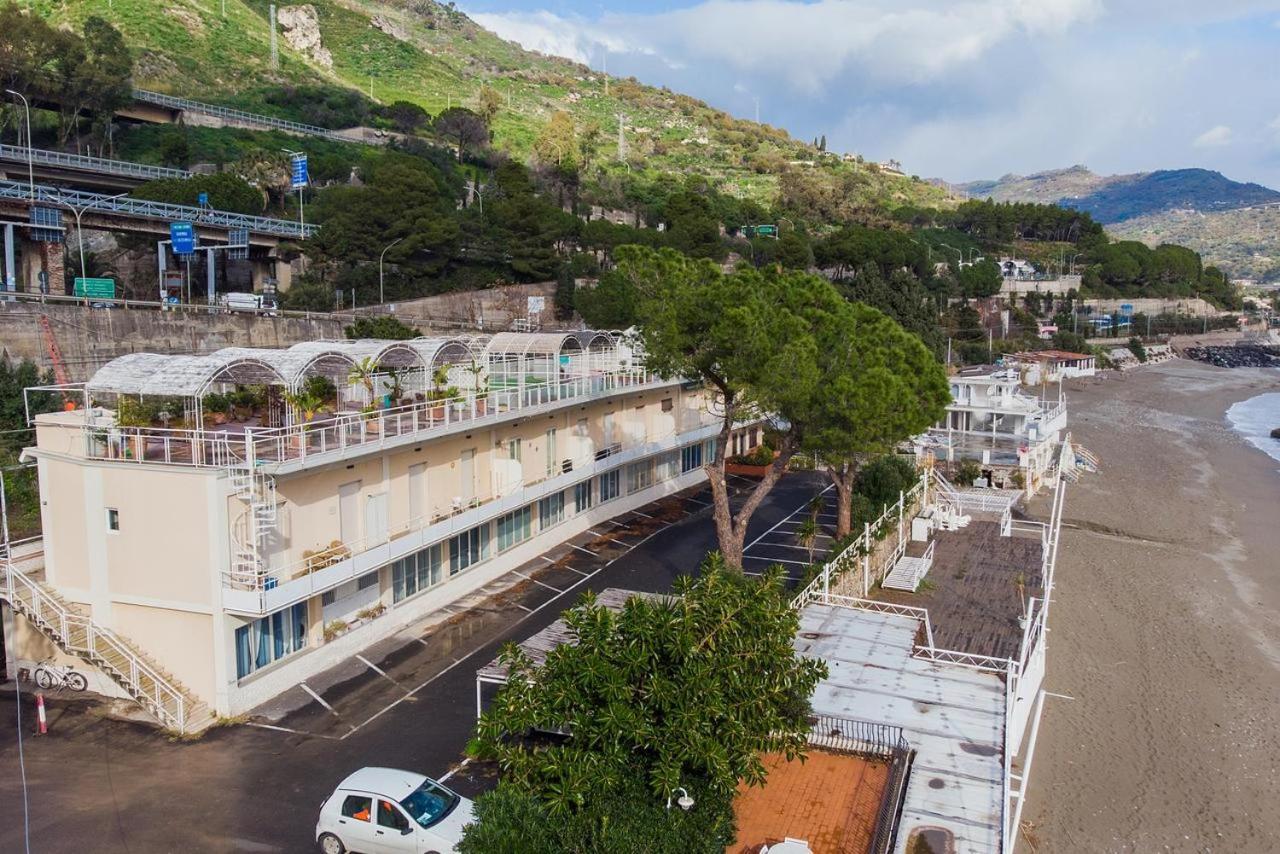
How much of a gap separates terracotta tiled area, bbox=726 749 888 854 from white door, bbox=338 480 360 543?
11.2 meters

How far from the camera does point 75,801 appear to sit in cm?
1523

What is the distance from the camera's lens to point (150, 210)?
51.9m

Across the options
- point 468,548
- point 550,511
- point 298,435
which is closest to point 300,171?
point 550,511

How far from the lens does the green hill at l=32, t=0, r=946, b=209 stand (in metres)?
104

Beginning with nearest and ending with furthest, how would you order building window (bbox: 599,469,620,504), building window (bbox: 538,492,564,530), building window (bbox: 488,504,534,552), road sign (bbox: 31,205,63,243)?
building window (bbox: 488,504,534,552)
building window (bbox: 538,492,564,530)
building window (bbox: 599,469,620,504)
road sign (bbox: 31,205,63,243)

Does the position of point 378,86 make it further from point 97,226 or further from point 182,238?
point 182,238

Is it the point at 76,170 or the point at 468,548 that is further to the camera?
the point at 76,170

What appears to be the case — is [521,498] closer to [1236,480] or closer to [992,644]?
[992,644]

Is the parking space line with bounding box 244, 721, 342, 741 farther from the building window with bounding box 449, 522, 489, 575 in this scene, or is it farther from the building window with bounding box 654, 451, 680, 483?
the building window with bounding box 654, 451, 680, 483

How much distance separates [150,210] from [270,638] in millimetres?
41257

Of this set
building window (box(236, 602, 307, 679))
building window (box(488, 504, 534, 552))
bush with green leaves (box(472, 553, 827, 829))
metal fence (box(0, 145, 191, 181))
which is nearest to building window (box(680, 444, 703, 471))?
building window (box(488, 504, 534, 552))

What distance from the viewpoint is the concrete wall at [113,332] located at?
32.7 metres

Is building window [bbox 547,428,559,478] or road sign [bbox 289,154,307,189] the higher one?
road sign [bbox 289,154,307,189]

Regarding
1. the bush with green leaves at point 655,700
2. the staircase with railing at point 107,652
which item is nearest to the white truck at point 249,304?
the staircase with railing at point 107,652
